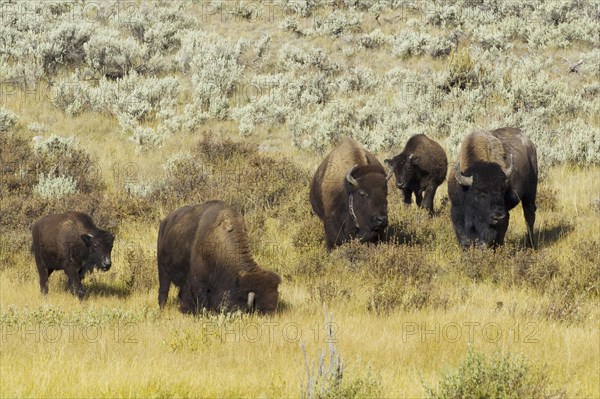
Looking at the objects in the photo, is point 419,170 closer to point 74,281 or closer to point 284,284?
point 284,284

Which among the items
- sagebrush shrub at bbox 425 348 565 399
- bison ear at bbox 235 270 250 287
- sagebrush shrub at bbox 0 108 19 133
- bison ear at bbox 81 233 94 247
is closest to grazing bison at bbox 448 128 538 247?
bison ear at bbox 235 270 250 287

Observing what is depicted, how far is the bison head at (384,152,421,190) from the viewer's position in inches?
613

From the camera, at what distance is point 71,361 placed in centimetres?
661

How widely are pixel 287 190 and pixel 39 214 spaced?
4.94 meters

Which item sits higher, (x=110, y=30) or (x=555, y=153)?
(x=110, y=30)

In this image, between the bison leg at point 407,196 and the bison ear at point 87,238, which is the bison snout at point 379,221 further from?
the bison leg at point 407,196

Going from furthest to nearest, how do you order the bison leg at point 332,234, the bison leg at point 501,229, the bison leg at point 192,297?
the bison leg at point 332,234
the bison leg at point 501,229
the bison leg at point 192,297

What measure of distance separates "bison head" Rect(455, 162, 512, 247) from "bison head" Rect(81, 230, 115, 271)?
210 inches

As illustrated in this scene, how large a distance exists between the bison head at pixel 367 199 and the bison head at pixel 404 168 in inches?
158

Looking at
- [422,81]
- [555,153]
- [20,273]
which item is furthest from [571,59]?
[20,273]

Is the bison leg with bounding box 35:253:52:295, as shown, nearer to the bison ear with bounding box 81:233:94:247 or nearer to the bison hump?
the bison ear with bounding box 81:233:94:247

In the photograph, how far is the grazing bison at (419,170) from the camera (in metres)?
15.6

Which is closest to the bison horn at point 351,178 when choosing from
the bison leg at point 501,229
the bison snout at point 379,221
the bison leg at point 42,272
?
the bison snout at point 379,221

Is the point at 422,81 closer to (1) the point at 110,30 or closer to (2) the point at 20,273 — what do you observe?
(1) the point at 110,30
